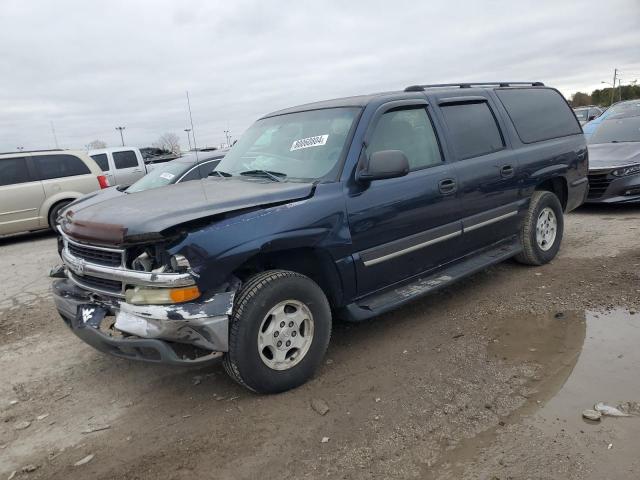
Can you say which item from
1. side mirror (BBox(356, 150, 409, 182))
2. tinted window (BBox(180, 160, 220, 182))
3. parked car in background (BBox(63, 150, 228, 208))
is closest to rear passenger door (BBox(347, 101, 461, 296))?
Answer: side mirror (BBox(356, 150, 409, 182))

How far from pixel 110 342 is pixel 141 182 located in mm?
5094

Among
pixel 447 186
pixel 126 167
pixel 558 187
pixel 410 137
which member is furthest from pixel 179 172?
pixel 126 167

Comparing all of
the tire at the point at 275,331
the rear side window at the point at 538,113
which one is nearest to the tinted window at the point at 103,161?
the rear side window at the point at 538,113

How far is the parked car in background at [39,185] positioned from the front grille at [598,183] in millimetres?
9324

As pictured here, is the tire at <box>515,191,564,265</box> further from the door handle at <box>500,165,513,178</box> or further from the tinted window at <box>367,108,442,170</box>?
the tinted window at <box>367,108,442,170</box>

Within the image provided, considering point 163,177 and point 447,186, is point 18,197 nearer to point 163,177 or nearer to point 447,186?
point 163,177

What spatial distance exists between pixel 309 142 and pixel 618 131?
7576mm

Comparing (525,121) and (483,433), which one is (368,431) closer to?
(483,433)

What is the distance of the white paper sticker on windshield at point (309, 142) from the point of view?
3887 mm

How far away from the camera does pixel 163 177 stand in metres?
7.48

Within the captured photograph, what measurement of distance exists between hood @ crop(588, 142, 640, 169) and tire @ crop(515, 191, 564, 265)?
2989 millimetres

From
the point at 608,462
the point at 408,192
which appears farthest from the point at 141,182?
the point at 608,462

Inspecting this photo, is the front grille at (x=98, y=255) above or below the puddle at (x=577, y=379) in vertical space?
above

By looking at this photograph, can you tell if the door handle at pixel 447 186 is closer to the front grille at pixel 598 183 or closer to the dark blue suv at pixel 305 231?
the dark blue suv at pixel 305 231
